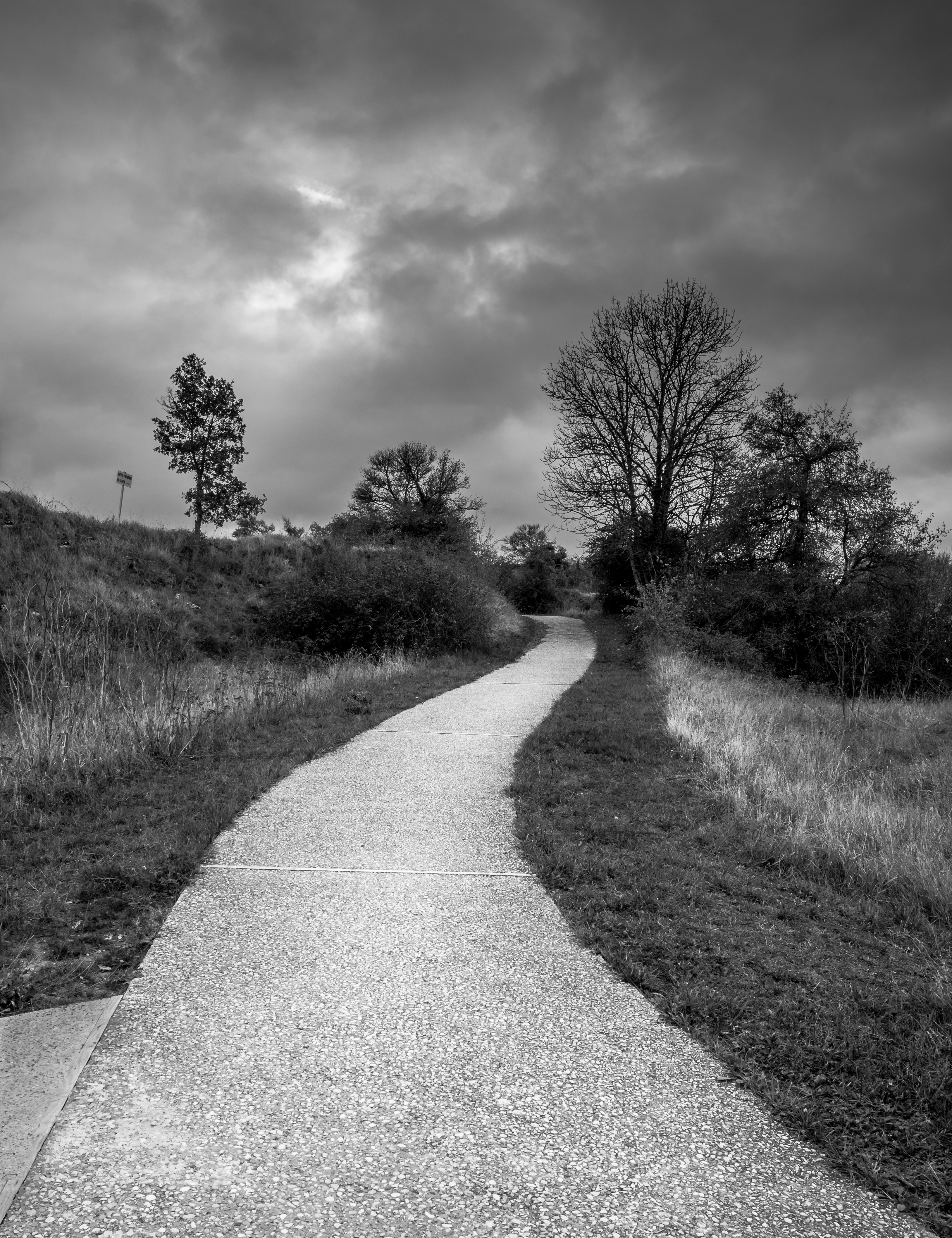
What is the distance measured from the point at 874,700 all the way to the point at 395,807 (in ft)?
52.0

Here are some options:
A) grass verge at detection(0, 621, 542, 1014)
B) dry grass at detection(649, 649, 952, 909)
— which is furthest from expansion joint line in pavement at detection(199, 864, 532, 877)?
dry grass at detection(649, 649, 952, 909)

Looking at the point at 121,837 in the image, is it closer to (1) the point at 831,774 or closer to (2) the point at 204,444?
(1) the point at 831,774

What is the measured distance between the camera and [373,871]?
488cm

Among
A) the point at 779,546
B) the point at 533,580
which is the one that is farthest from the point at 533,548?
the point at 779,546

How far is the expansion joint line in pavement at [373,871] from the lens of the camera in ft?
15.8

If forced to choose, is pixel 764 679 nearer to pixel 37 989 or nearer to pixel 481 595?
pixel 481 595

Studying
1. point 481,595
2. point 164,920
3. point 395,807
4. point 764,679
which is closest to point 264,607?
point 481,595

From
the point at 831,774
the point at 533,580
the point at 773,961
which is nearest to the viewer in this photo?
the point at 773,961

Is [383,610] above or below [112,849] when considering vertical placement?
above

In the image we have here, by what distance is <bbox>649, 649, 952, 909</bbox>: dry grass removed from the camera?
18.0 feet

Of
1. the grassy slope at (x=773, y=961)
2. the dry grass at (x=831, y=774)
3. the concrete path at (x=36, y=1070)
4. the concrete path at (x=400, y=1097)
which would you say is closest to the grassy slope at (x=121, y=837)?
the concrete path at (x=36, y=1070)

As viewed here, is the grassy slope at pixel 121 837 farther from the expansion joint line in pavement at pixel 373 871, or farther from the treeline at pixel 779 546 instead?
the treeline at pixel 779 546

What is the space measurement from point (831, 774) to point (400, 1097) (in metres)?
7.04

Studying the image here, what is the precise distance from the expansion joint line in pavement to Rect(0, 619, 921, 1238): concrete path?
0.12m
